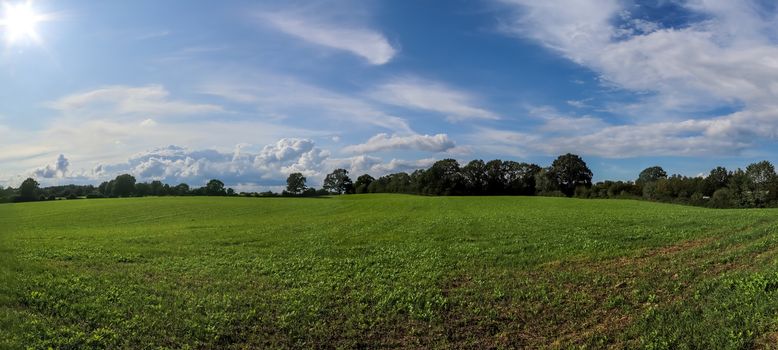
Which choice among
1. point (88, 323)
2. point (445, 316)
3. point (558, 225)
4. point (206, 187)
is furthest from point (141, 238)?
point (206, 187)

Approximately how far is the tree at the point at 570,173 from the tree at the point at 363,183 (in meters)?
61.7

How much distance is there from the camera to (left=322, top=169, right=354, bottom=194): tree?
17100cm

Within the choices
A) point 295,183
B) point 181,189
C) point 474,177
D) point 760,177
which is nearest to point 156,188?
point 181,189

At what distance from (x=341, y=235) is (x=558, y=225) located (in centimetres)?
1574

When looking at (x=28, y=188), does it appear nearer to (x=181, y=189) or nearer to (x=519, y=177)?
(x=181, y=189)

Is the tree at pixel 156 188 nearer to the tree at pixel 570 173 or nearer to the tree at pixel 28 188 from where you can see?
the tree at pixel 28 188

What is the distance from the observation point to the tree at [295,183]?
493ft

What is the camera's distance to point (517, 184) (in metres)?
152

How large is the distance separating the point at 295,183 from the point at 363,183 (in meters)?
29.4

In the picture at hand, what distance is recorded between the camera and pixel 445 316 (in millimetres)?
14070

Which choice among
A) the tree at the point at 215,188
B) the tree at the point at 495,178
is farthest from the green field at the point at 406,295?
the tree at the point at 495,178

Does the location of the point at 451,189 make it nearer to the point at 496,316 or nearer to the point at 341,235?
the point at 341,235

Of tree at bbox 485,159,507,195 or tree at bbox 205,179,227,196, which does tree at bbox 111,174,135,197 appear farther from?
tree at bbox 485,159,507,195

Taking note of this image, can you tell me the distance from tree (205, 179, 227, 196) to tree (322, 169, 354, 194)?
4300 cm
